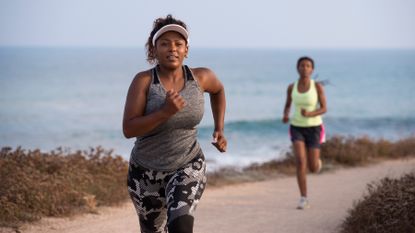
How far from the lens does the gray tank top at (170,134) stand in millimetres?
4828

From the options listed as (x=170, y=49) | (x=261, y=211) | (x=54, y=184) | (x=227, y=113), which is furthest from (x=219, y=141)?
(x=227, y=113)

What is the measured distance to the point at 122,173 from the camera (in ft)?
34.0

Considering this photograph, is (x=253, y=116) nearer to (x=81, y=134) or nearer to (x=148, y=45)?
(x=81, y=134)

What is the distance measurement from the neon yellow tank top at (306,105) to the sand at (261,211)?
3.88 ft

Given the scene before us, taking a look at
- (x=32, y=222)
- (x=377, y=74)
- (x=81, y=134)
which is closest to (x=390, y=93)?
(x=377, y=74)

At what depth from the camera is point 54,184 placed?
877 centimetres

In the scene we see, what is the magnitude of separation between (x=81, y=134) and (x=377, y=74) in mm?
61581

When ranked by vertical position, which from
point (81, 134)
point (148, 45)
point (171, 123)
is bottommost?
point (81, 134)

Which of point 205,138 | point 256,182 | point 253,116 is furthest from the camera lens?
point 253,116

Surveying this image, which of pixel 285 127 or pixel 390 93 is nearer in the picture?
pixel 285 127

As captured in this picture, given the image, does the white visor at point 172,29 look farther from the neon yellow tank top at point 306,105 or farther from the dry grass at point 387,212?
the neon yellow tank top at point 306,105

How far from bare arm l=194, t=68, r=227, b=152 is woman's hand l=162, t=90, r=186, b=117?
617 mm

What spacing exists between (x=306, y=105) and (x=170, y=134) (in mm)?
4873

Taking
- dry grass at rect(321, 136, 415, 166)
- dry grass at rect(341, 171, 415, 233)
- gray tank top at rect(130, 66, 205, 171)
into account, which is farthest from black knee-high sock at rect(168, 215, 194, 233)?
dry grass at rect(321, 136, 415, 166)
